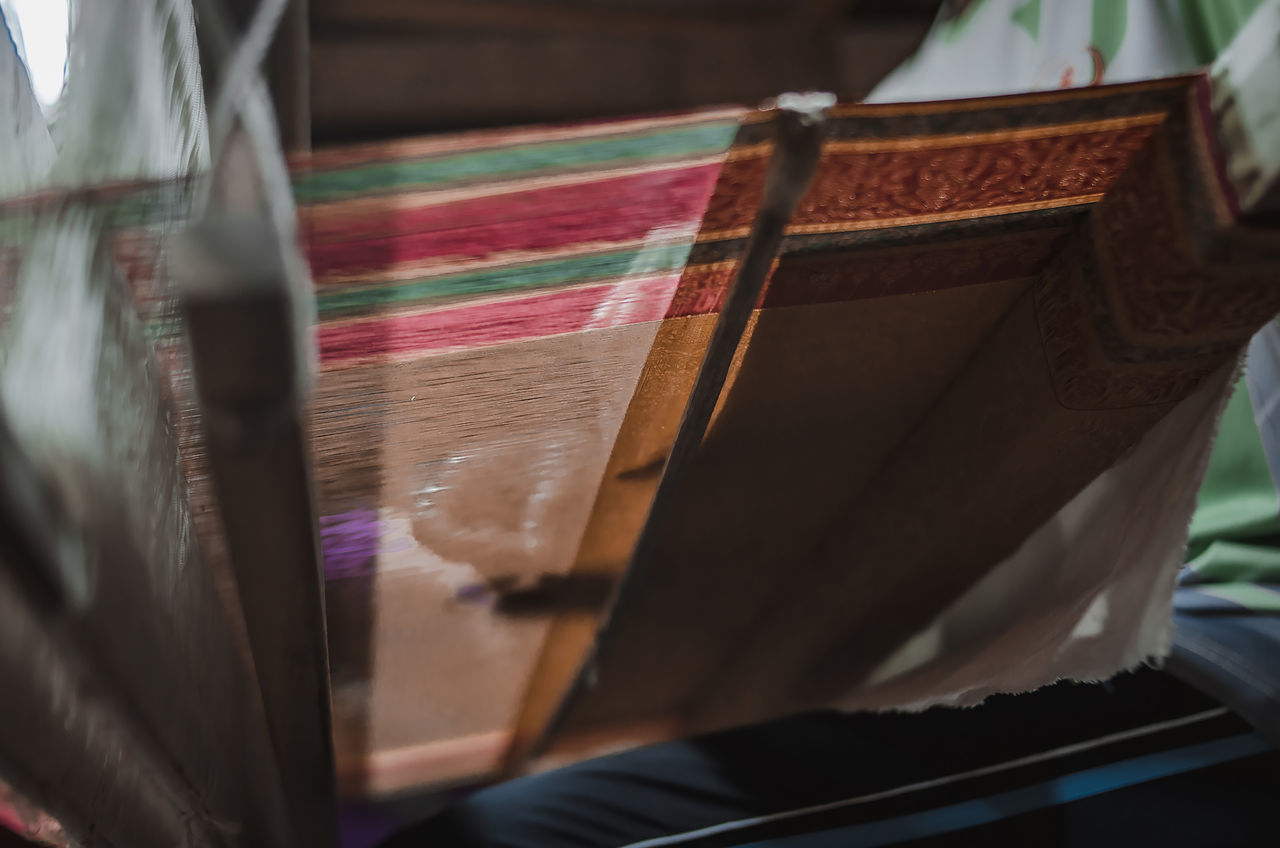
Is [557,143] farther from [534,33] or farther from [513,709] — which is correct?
[534,33]

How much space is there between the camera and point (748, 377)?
2.25 feet

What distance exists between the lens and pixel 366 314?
1.65 ft

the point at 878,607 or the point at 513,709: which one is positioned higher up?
the point at 878,607

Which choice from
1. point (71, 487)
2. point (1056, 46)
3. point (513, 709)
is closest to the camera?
point (71, 487)

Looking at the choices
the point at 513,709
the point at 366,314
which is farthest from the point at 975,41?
the point at 513,709

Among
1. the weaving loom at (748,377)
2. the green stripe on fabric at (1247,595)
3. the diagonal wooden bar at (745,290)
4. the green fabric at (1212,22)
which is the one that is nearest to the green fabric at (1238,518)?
the green stripe on fabric at (1247,595)

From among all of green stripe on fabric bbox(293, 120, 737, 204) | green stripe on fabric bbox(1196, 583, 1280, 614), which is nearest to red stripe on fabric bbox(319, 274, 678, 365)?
green stripe on fabric bbox(293, 120, 737, 204)

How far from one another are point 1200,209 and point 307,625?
2.19ft

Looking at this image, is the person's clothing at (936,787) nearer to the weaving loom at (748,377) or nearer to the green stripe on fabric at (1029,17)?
the weaving loom at (748,377)

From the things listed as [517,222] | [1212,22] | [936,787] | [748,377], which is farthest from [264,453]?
[1212,22]

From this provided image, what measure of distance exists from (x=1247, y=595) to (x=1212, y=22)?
67cm

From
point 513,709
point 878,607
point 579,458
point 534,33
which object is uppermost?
point 534,33

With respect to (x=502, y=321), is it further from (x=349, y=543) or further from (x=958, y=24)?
(x=958, y=24)

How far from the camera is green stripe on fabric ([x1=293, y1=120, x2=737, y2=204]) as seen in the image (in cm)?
41
